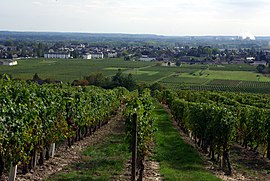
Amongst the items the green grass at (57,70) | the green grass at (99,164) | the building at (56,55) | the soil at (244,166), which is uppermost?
the green grass at (99,164)

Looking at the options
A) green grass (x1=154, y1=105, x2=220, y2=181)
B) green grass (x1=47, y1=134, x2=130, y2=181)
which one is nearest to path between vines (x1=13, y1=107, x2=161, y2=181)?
green grass (x1=47, y1=134, x2=130, y2=181)

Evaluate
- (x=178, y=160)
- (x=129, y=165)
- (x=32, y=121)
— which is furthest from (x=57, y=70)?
(x=32, y=121)

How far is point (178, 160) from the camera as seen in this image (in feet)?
59.4

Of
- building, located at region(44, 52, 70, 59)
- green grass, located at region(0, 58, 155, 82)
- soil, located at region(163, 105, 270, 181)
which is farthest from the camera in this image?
building, located at region(44, 52, 70, 59)

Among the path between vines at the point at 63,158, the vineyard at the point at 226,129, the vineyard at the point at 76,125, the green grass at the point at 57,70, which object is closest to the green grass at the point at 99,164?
the path between vines at the point at 63,158

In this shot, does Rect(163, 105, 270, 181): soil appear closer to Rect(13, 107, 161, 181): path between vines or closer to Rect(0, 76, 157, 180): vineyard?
Rect(13, 107, 161, 181): path between vines

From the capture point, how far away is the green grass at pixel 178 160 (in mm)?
15102

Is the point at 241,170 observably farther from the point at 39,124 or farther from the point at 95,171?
the point at 39,124

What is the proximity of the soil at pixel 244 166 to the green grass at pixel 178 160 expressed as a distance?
1.62ft

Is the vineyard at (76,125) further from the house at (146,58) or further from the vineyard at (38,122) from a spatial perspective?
the house at (146,58)

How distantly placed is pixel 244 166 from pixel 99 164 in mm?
7177

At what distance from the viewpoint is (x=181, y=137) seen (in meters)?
25.5

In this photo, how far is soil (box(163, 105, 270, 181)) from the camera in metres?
16.2

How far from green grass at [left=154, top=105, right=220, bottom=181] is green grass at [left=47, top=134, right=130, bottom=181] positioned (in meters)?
1.88
